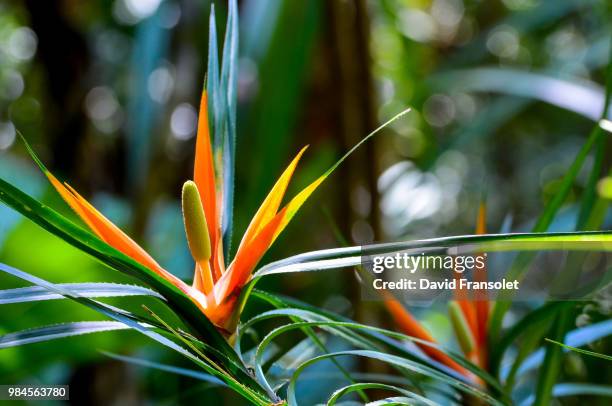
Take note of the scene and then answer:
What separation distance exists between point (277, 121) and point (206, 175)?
406mm

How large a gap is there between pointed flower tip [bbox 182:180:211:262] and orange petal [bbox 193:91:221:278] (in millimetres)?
12

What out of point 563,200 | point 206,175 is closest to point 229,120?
point 206,175

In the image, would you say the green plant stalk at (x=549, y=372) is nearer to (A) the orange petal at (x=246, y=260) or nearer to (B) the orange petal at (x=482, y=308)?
(B) the orange petal at (x=482, y=308)

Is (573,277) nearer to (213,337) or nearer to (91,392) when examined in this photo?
(213,337)

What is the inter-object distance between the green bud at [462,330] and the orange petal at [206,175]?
0.41 ft

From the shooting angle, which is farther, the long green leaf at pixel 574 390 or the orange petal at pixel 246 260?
the long green leaf at pixel 574 390

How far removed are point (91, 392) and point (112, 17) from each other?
82cm

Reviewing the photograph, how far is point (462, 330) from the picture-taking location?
0.29m

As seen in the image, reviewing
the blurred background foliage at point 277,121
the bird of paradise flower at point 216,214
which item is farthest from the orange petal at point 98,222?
the blurred background foliage at point 277,121

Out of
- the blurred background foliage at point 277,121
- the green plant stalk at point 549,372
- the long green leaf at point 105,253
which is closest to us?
the long green leaf at point 105,253

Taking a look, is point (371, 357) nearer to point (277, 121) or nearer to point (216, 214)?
point (216, 214)

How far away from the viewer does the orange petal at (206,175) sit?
0.22m

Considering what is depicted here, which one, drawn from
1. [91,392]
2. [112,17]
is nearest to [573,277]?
[91,392]

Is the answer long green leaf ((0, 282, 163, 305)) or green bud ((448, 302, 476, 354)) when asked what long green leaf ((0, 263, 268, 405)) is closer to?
long green leaf ((0, 282, 163, 305))
